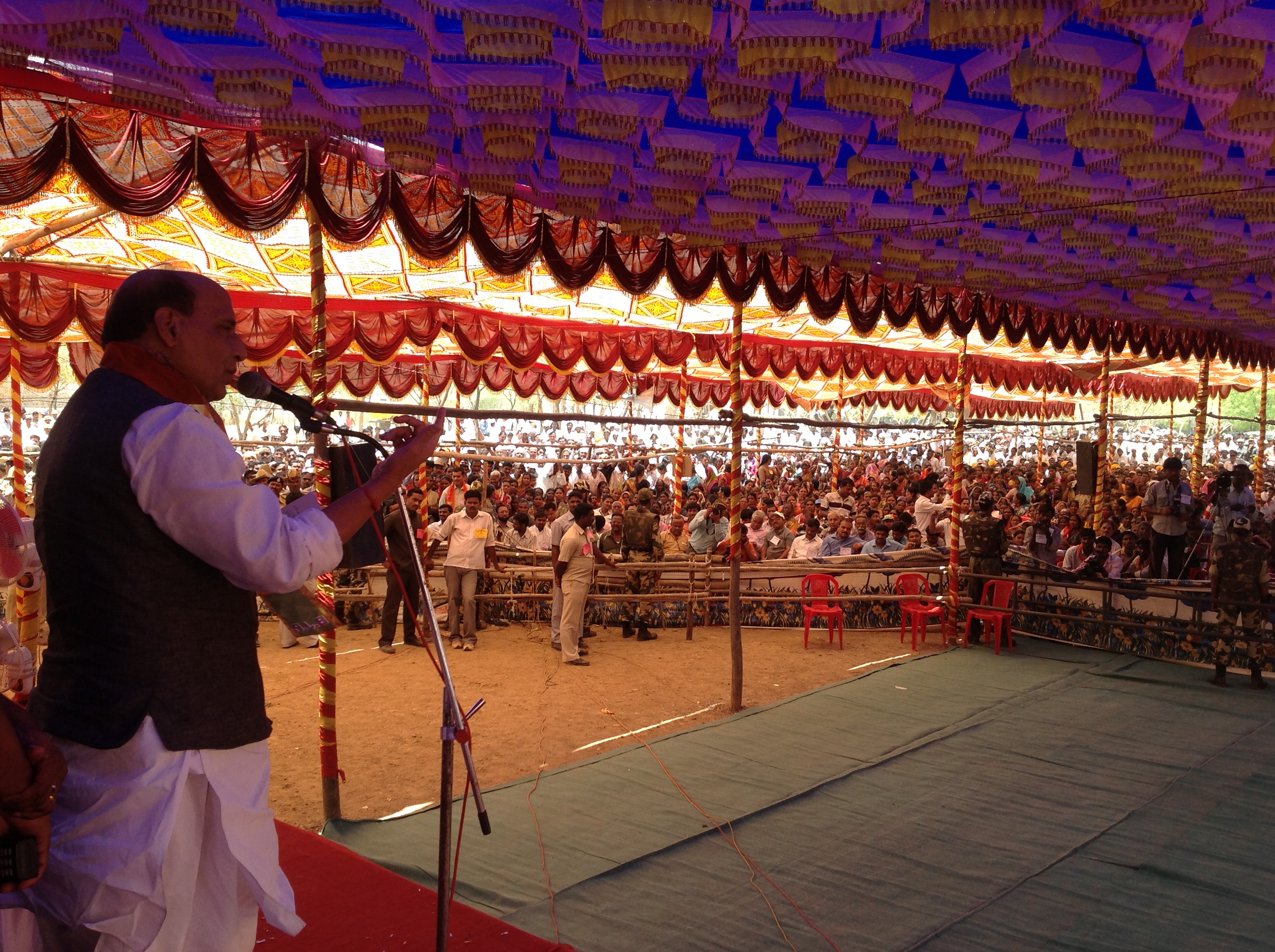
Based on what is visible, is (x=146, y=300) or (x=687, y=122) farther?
(x=687, y=122)

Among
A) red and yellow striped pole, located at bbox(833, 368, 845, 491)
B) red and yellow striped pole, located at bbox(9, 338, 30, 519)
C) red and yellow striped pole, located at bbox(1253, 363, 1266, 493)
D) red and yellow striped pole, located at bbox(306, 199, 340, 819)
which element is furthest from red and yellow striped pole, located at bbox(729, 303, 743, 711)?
red and yellow striped pole, located at bbox(1253, 363, 1266, 493)

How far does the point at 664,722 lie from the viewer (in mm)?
6645

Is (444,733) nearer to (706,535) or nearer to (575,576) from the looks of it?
(575,576)

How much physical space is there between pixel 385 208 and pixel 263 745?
12.8 ft

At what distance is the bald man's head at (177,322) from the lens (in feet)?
5.37

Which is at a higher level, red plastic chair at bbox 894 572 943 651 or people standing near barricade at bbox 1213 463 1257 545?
people standing near barricade at bbox 1213 463 1257 545

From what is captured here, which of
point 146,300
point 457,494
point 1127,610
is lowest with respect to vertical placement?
point 1127,610

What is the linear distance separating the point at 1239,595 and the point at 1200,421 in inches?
288

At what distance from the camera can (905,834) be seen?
4.45 meters

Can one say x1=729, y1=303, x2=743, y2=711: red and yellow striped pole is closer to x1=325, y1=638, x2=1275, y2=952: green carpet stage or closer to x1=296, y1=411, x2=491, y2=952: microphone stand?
x1=325, y1=638, x2=1275, y2=952: green carpet stage

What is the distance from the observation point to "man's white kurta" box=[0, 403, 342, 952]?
1.51 metres

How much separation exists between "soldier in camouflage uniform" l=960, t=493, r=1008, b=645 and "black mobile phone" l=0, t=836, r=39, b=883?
8.74m

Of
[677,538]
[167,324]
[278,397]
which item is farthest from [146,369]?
[677,538]

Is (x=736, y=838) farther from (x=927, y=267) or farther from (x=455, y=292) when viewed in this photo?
(x=455, y=292)
